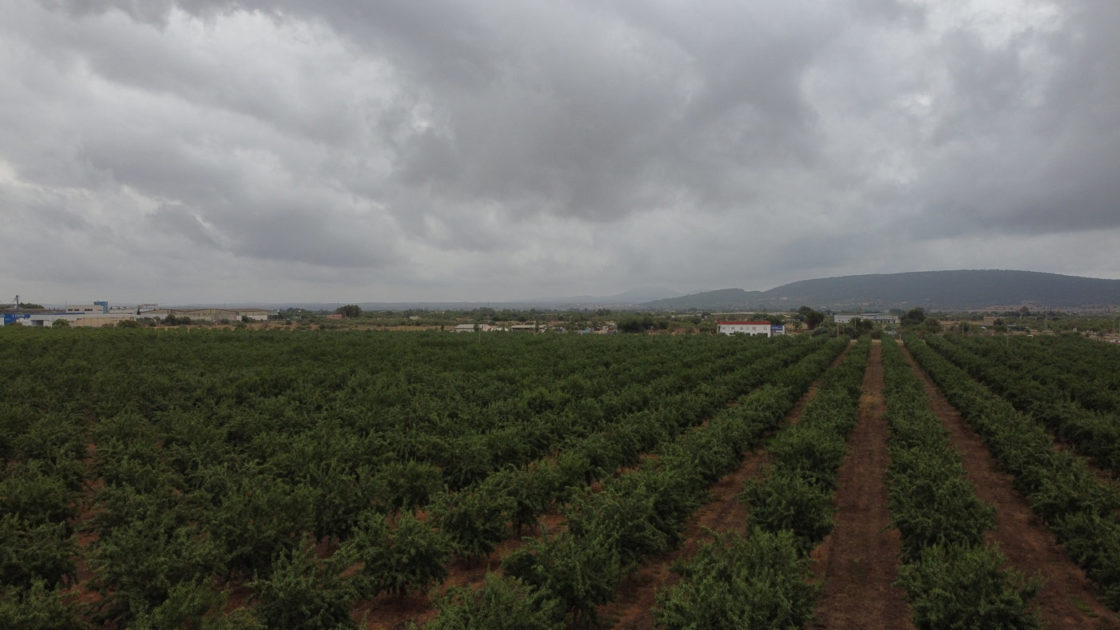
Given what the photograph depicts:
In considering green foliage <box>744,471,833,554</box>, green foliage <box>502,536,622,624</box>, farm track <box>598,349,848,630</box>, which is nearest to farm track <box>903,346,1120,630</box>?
green foliage <box>744,471,833,554</box>

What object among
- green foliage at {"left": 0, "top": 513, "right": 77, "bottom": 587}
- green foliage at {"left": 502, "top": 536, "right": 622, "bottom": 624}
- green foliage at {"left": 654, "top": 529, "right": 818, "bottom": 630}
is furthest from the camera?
green foliage at {"left": 0, "top": 513, "right": 77, "bottom": 587}

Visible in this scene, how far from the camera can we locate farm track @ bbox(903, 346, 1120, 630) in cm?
930

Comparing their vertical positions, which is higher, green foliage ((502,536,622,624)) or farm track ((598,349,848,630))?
green foliage ((502,536,622,624))

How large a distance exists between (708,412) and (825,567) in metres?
12.2

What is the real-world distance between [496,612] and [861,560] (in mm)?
8721

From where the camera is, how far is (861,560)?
37.2 feet

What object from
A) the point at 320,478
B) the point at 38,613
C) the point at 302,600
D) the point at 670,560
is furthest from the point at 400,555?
the point at 670,560

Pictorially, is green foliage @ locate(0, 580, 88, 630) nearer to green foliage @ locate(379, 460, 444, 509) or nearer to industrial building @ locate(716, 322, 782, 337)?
green foliage @ locate(379, 460, 444, 509)

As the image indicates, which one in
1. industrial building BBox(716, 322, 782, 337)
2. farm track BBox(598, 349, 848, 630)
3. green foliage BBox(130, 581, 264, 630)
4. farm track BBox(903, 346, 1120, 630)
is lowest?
farm track BBox(903, 346, 1120, 630)

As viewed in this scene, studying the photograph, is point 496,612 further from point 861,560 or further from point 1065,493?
point 1065,493

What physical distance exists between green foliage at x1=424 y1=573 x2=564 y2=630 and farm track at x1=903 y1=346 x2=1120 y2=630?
724 cm

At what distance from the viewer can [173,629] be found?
21.5ft

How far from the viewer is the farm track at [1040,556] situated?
930 cm

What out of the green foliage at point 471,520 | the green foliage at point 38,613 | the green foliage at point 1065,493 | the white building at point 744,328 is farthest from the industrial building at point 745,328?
the green foliage at point 38,613
